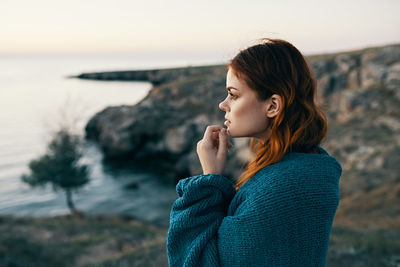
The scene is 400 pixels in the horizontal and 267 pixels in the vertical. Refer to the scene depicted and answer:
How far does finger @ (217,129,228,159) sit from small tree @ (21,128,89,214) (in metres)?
23.9

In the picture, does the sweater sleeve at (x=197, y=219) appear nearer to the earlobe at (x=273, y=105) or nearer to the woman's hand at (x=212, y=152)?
the woman's hand at (x=212, y=152)

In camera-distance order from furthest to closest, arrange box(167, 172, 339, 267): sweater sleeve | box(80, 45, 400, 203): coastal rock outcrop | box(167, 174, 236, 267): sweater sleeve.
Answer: box(80, 45, 400, 203): coastal rock outcrop < box(167, 174, 236, 267): sweater sleeve < box(167, 172, 339, 267): sweater sleeve

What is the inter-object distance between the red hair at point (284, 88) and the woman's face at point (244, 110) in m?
0.04

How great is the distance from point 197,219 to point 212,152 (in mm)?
471

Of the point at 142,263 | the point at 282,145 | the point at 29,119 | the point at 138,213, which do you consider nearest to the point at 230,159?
the point at 138,213

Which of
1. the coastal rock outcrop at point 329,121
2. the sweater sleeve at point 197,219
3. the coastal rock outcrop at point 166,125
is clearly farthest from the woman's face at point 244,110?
the coastal rock outcrop at point 166,125

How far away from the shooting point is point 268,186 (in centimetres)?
161

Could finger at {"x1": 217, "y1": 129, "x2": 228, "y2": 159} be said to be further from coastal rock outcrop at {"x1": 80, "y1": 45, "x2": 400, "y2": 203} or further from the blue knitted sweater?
coastal rock outcrop at {"x1": 80, "y1": 45, "x2": 400, "y2": 203}

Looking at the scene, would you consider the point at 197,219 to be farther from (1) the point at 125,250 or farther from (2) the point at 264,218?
(1) the point at 125,250

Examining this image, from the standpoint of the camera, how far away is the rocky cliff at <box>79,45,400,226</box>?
2080 cm

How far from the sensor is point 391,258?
692cm

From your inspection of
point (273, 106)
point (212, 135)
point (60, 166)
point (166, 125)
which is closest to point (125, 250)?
point (212, 135)

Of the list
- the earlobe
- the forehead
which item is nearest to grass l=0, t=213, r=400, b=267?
the earlobe

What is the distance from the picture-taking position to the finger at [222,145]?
1.97 m
